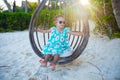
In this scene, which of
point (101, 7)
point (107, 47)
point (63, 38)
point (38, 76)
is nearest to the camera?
point (38, 76)

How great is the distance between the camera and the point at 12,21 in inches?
460

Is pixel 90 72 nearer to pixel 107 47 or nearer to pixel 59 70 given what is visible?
pixel 59 70

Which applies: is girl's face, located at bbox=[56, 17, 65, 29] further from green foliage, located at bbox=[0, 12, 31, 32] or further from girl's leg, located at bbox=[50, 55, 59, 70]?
green foliage, located at bbox=[0, 12, 31, 32]

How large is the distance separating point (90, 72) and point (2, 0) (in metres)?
13.9

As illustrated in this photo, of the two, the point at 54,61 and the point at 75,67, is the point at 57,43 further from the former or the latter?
the point at 75,67

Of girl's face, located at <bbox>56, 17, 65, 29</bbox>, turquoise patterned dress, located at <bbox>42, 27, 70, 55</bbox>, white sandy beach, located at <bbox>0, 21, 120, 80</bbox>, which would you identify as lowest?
white sandy beach, located at <bbox>0, 21, 120, 80</bbox>

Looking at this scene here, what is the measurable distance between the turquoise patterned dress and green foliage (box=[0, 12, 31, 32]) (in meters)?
7.96

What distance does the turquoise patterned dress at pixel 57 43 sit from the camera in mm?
3955

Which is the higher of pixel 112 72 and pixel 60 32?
pixel 60 32

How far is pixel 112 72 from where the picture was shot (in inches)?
149

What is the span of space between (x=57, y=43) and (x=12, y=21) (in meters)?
8.16

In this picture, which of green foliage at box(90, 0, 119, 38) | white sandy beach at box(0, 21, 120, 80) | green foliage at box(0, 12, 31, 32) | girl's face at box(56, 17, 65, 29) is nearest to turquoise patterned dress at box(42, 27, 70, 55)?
girl's face at box(56, 17, 65, 29)

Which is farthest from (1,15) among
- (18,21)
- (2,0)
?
(2,0)

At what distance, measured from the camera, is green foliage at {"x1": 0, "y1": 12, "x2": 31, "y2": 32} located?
11609mm
